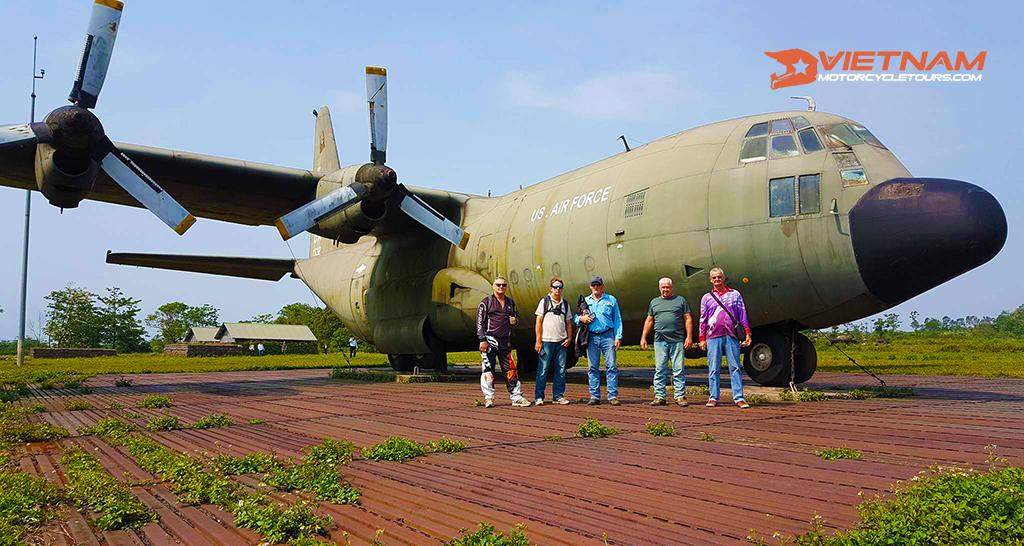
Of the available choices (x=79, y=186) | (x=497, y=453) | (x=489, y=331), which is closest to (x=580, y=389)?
(x=489, y=331)

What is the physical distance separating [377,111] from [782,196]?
8732 millimetres

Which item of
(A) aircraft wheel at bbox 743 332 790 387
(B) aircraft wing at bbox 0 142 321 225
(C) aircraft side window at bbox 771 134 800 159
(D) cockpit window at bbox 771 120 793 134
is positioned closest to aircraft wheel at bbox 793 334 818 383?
(A) aircraft wheel at bbox 743 332 790 387

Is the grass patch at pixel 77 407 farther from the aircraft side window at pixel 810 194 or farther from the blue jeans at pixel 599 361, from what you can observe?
the aircraft side window at pixel 810 194

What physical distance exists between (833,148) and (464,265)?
27.2 ft

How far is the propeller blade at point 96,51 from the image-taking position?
449 inches

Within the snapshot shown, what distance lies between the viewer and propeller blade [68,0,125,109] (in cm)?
1141

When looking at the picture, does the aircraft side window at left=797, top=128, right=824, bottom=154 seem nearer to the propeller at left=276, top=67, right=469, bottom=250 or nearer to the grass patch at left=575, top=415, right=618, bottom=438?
the grass patch at left=575, top=415, right=618, bottom=438

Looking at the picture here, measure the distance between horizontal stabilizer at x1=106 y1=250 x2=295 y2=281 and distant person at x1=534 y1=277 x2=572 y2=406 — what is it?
11573 mm

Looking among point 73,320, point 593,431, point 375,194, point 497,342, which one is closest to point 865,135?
point 497,342

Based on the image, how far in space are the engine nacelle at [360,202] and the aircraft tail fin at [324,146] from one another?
4.73 m

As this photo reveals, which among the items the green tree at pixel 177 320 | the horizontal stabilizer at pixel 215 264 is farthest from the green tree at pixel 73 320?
the horizontal stabilizer at pixel 215 264

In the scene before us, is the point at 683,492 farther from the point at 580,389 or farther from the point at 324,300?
the point at 324,300

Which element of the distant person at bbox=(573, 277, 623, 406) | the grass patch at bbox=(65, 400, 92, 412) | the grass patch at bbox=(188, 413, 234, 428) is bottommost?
the grass patch at bbox=(65, 400, 92, 412)

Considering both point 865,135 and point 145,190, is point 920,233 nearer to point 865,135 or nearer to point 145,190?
point 865,135
